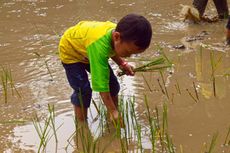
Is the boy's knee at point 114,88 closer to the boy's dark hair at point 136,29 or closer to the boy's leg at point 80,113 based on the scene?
the boy's leg at point 80,113

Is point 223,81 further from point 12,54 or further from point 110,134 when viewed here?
point 12,54

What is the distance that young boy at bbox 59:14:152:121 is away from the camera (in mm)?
2605

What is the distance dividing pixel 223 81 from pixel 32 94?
157cm

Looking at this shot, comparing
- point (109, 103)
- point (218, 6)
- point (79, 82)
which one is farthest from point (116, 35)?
point (218, 6)

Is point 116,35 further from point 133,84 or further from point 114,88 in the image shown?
point 133,84

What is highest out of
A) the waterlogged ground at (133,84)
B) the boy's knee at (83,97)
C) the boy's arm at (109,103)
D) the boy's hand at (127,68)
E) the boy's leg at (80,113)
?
the boy's hand at (127,68)

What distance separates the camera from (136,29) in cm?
257

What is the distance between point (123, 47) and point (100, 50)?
17 cm

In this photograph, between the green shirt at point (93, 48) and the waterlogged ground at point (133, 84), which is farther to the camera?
the waterlogged ground at point (133, 84)

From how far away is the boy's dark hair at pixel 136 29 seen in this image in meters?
2.57

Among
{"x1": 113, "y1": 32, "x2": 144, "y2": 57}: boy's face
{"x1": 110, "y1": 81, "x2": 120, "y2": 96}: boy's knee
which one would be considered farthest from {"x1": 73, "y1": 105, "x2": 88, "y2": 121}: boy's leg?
{"x1": 113, "y1": 32, "x2": 144, "y2": 57}: boy's face

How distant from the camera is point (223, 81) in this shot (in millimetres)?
3865

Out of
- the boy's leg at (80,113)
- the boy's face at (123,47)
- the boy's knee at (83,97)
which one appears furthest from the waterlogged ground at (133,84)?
Result: the boy's face at (123,47)

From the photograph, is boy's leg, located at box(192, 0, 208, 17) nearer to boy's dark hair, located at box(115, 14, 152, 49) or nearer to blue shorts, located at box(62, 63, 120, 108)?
blue shorts, located at box(62, 63, 120, 108)
